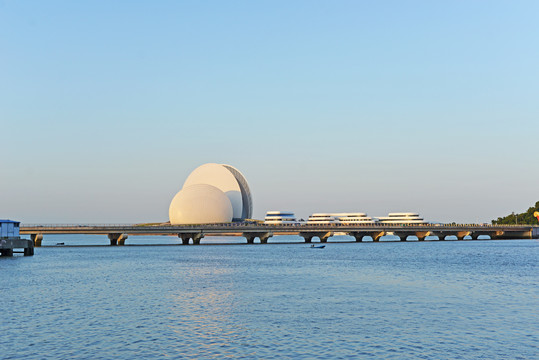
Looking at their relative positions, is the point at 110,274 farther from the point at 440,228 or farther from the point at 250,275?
the point at 440,228

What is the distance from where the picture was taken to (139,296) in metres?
45.8

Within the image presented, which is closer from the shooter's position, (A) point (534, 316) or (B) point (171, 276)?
(A) point (534, 316)

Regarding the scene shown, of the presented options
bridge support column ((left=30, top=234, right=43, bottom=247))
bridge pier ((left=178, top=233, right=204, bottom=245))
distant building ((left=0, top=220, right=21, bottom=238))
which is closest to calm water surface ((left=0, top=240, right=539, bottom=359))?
distant building ((left=0, top=220, right=21, bottom=238))

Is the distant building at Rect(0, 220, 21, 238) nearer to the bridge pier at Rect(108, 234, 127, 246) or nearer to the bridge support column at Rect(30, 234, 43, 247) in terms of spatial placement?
the bridge support column at Rect(30, 234, 43, 247)

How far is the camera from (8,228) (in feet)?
342

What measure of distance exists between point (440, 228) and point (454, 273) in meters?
124

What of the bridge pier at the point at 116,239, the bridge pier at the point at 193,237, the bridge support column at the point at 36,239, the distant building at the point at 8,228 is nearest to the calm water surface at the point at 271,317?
the distant building at the point at 8,228

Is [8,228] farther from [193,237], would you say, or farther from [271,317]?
[271,317]

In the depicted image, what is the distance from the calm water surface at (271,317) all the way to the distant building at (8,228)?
4656 cm

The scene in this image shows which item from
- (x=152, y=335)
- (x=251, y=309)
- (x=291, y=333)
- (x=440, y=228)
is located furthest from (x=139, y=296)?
(x=440, y=228)

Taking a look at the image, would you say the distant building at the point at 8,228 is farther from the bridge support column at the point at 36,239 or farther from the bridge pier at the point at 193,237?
the bridge pier at the point at 193,237

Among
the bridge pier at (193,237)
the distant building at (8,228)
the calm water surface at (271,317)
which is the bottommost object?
the calm water surface at (271,317)

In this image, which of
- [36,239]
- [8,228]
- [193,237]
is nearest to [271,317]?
[8,228]

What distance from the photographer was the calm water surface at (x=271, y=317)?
86.1ft
